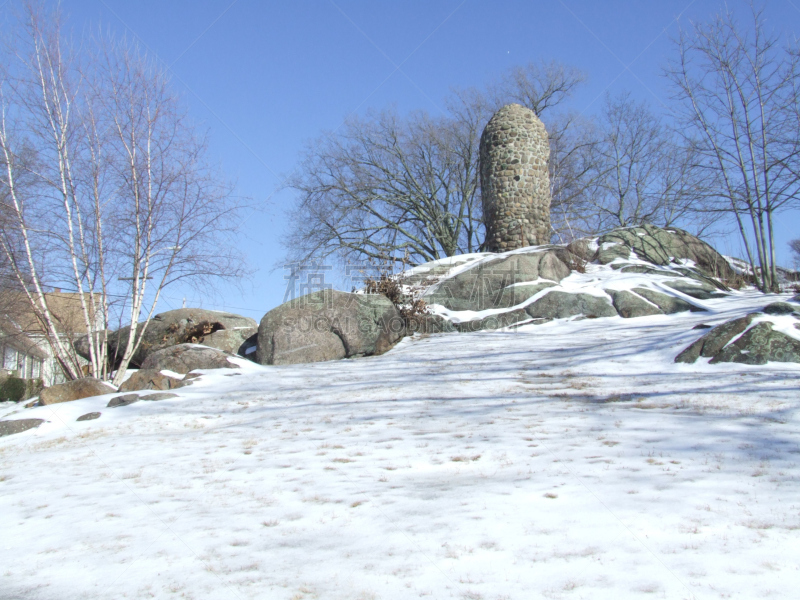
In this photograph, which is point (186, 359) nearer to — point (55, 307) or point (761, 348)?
point (55, 307)

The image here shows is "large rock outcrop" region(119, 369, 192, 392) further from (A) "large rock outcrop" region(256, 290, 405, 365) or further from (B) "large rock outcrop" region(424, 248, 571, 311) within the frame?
(B) "large rock outcrop" region(424, 248, 571, 311)

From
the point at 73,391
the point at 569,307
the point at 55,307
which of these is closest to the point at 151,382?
the point at 73,391

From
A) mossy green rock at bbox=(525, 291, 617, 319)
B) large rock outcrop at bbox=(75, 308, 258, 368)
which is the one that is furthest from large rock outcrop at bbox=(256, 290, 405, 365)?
mossy green rock at bbox=(525, 291, 617, 319)

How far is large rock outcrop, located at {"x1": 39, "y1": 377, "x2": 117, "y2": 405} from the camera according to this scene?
7.81m

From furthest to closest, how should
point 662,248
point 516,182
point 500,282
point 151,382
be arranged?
point 516,182 < point 662,248 < point 500,282 < point 151,382

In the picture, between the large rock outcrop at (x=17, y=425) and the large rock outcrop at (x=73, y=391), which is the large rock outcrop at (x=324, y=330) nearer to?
the large rock outcrop at (x=73, y=391)

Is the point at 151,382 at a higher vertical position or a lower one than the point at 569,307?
lower

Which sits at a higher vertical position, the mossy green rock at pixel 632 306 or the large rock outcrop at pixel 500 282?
the large rock outcrop at pixel 500 282

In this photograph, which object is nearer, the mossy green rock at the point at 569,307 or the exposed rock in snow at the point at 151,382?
the exposed rock in snow at the point at 151,382

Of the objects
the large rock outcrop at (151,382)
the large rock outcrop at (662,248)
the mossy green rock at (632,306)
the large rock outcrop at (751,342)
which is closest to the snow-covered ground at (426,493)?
the large rock outcrop at (751,342)

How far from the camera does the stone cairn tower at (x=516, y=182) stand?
17641 millimetres

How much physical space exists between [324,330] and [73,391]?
4326mm

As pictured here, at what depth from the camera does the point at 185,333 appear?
1217cm

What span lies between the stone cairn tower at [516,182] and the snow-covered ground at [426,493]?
1077 cm
